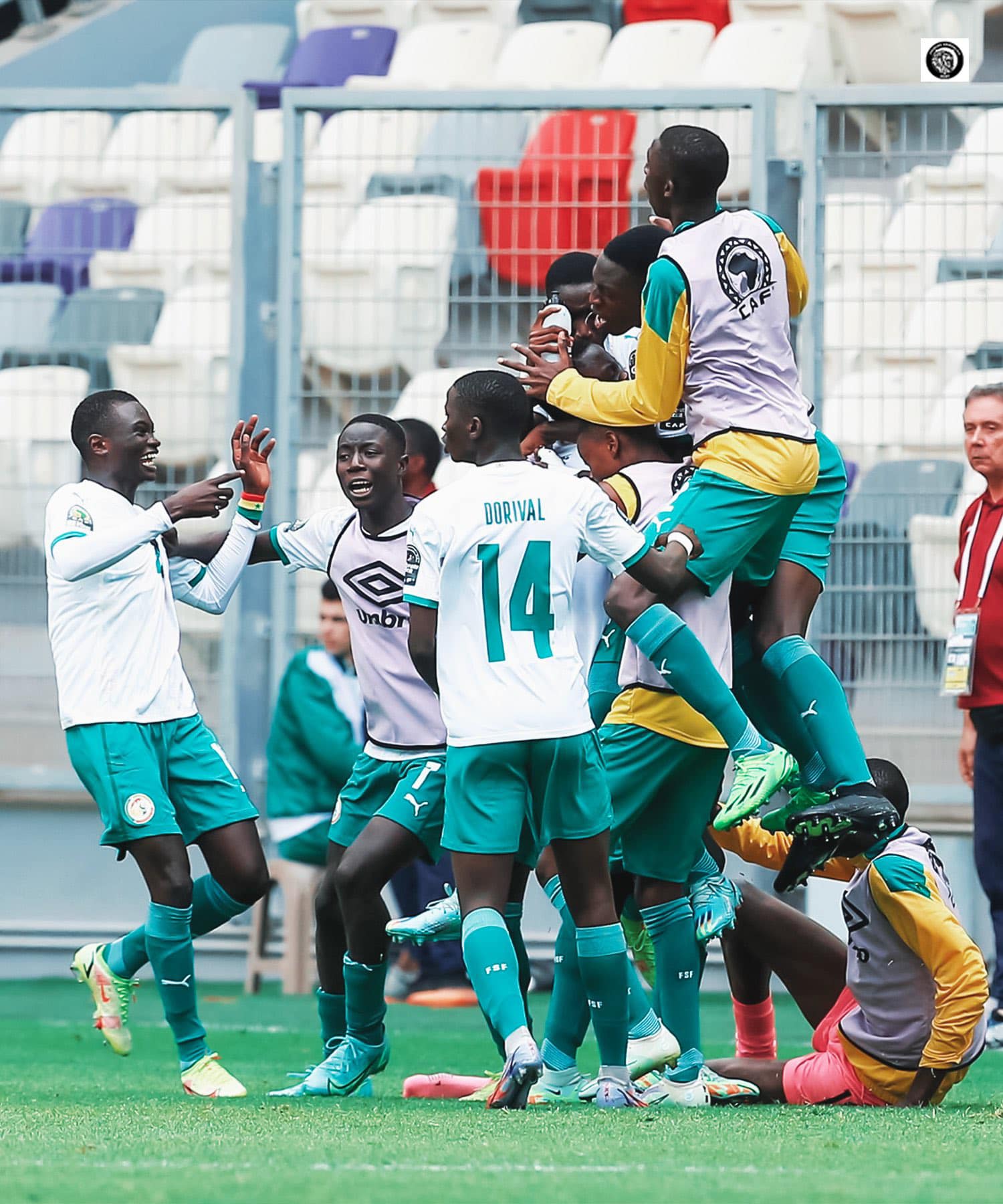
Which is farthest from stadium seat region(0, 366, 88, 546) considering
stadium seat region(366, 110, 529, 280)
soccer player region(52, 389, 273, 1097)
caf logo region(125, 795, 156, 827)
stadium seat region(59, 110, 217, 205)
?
caf logo region(125, 795, 156, 827)

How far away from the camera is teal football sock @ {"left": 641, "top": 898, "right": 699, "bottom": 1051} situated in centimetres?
502

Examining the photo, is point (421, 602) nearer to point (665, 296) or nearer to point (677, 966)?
point (665, 296)

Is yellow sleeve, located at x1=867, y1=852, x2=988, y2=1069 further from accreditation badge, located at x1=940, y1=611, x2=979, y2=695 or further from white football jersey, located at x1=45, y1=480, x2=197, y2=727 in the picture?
accreditation badge, located at x1=940, y1=611, x2=979, y2=695

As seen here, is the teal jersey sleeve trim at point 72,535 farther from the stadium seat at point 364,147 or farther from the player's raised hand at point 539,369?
the stadium seat at point 364,147

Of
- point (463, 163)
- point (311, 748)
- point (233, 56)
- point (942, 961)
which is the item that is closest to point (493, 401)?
point (942, 961)

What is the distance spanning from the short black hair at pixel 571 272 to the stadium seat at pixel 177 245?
3.58 meters

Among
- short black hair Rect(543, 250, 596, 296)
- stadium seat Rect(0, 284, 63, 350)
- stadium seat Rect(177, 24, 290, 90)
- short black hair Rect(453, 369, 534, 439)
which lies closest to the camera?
short black hair Rect(453, 369, 534, 439)

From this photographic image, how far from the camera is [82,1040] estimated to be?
23.4ft

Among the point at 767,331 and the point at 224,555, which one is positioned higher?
the point at 767,331

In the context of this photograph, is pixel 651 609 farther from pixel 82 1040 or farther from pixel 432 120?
pixel 432 120

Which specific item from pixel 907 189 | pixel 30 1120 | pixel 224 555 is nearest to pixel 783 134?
pixel 907 189

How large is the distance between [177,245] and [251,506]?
390cm

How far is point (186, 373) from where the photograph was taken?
9.09 m

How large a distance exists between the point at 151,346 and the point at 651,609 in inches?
194
